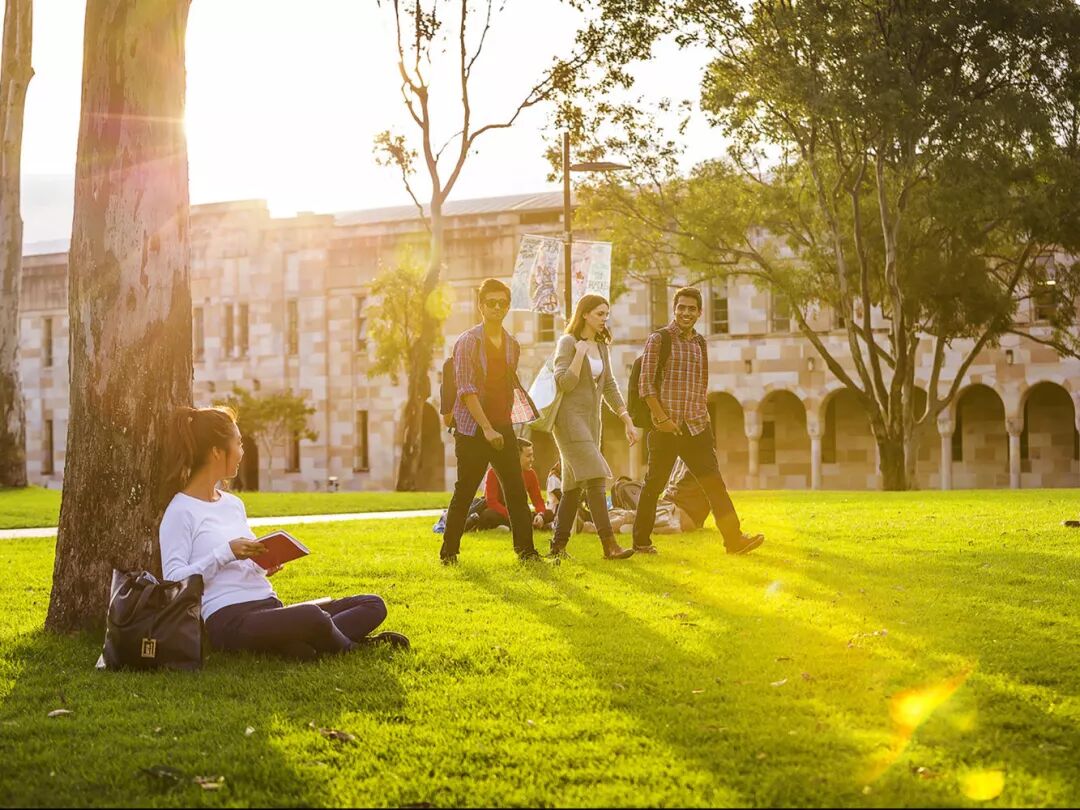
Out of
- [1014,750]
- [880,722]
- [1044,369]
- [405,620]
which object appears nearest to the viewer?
[1014,750]

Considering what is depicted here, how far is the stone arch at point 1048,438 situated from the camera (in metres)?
38.2

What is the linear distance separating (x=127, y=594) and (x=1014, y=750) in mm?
3676

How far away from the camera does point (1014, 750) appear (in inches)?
167

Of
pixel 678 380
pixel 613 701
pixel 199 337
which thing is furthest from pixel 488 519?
pixel 199 337

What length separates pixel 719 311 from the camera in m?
41.8

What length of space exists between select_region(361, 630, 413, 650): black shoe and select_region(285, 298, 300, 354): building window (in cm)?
4280

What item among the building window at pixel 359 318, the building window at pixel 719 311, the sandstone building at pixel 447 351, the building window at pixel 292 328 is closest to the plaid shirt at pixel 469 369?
the sandstone building at pixel 447 351

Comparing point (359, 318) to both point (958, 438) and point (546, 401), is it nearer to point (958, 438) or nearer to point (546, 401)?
point (958, 438)

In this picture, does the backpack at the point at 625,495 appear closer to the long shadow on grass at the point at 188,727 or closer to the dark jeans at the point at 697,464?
the dark jeans at the point at 697,464

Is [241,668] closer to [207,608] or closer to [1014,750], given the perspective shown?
[207,608]

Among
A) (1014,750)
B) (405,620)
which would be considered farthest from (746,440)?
(1014,750)

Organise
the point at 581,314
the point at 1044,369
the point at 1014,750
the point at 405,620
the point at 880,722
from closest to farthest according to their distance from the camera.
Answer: the point at 1014,750, the point at 880,722, the point at 405,620, the point at 581,314, the point at 1044,369

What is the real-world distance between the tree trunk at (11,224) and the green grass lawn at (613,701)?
17428 millimetres

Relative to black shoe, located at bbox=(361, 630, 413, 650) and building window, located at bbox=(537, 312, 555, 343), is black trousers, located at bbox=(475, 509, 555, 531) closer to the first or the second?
black shoe, located at bbox=(361, 630, 413, 650)
